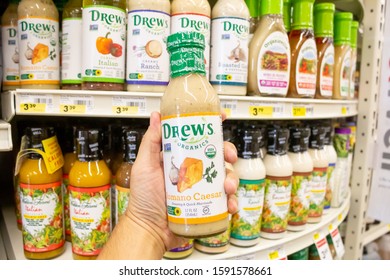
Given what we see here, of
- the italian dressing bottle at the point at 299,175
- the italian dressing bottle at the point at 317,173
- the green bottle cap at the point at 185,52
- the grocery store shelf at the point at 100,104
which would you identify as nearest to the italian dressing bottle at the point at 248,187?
the grocery store shelf at the point at 100,104

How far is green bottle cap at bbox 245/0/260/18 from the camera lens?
3.87 feet

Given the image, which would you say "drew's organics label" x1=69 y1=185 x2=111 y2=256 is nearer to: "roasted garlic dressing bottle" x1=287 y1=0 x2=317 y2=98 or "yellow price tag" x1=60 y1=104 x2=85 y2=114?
"yellow price tag" x1=60 y1=104 x2=85 y2=114

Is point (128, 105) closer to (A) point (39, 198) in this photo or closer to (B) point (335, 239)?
(A) point (39, 198)

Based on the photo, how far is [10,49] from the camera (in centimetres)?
A: 103

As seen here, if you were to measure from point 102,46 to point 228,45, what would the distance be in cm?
36

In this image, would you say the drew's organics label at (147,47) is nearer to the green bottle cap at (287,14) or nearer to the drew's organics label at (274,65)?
the drew's organics label at (274,65)

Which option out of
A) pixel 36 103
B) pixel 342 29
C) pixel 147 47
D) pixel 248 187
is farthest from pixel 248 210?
pixel 342 29

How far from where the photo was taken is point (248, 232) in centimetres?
112

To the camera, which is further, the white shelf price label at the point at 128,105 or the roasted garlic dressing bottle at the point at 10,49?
the roasted garlic dressing bottle at the point at 10,49

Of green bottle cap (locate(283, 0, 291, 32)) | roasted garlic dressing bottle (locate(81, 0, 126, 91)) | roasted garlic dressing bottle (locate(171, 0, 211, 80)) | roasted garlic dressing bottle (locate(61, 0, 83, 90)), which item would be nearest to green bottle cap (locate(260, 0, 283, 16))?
green bottle cap (locate(283, 0, 291, 32))

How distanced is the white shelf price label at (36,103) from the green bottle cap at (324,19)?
3.33ft

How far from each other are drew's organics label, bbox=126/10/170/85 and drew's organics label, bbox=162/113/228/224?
248 millimetres

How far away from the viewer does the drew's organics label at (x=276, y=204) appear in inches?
46.1

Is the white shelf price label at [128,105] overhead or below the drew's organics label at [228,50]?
below
